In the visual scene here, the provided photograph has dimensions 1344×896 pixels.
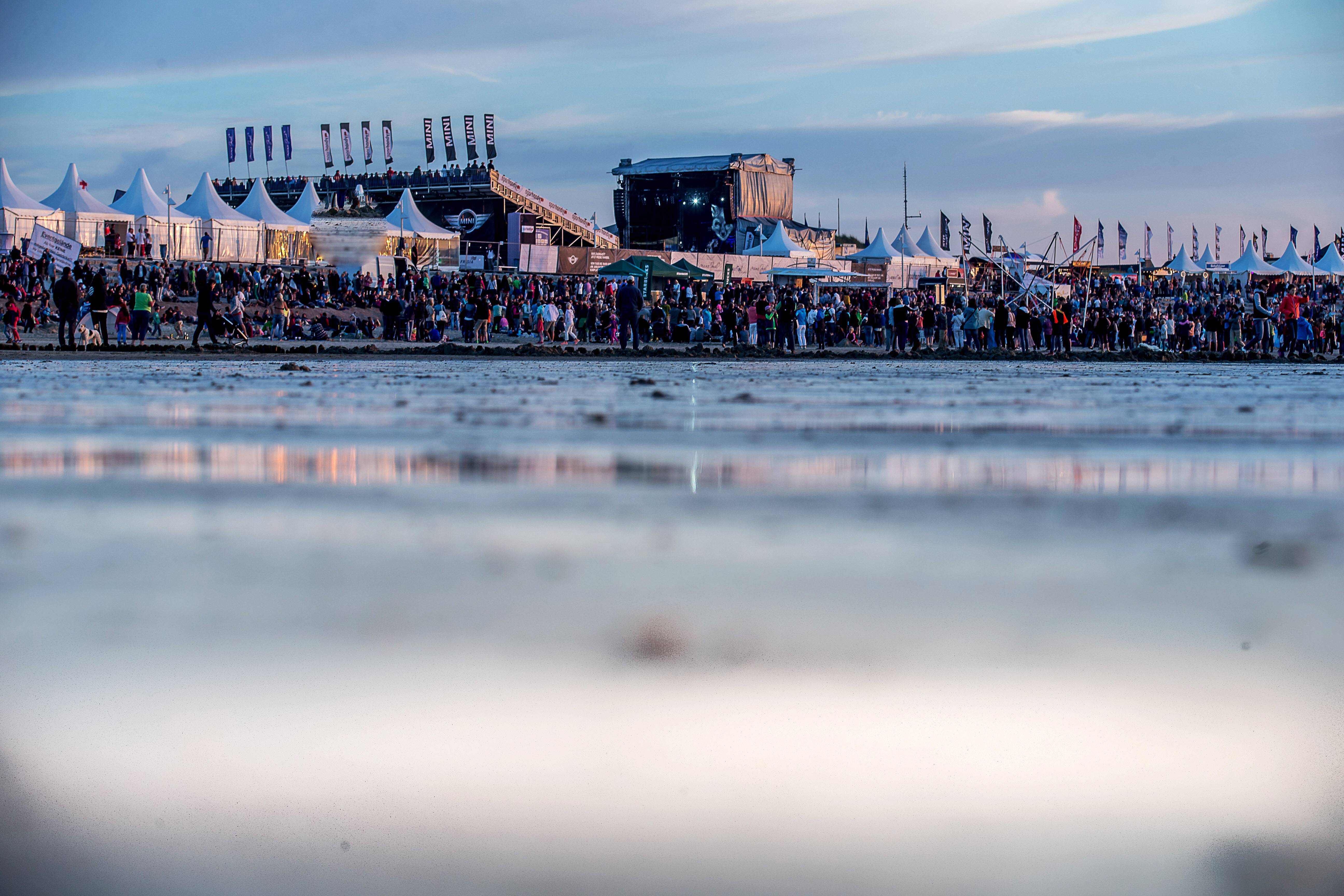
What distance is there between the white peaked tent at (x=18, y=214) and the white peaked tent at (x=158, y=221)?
1.93m

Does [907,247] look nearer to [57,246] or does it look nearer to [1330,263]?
[1330,263]

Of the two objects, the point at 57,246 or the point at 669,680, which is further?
the point at 57,246

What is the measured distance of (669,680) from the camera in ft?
9.47

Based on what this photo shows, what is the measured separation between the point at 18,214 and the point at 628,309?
2130 cm

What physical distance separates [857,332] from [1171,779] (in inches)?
1261

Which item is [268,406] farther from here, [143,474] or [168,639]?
[168,639]

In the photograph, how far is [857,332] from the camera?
112 feet

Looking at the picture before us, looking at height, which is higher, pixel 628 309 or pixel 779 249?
pixel 779 249

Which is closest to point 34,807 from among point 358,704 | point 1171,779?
point 358,704

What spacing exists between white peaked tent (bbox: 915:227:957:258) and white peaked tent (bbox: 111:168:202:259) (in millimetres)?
35556

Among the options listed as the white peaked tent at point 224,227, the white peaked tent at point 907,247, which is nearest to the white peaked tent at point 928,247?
the white peaked tent at point 907,247

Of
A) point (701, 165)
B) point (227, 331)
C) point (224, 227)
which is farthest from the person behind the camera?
point (701, 165)

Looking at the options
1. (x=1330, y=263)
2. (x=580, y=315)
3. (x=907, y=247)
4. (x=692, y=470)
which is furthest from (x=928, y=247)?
(x=692, y=470)

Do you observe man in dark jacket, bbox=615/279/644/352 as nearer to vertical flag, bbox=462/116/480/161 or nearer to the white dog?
the white dog
